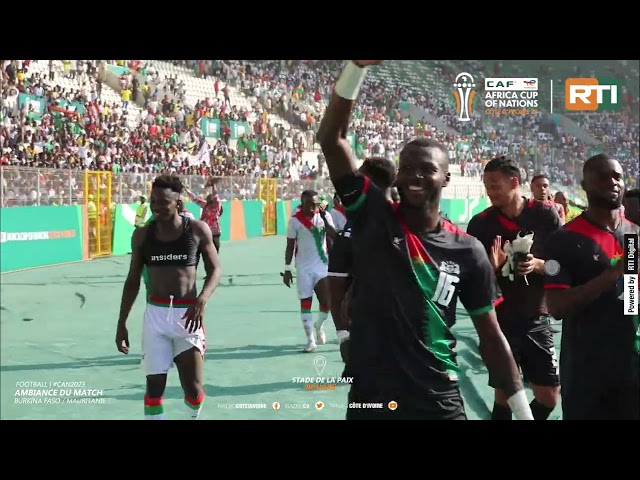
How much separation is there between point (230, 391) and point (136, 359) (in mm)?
1873

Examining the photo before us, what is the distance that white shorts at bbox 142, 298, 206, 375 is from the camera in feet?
20.8

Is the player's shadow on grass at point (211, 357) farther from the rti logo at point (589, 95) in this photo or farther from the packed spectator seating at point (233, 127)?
the packed spectator seating at point (233, 127)

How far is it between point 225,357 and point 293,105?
83.6ft

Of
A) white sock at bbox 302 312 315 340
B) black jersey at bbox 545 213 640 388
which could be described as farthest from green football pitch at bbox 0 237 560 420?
black jersey at bbox 545 213 640 388

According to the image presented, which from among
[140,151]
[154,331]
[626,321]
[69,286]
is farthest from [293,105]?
[626,321]

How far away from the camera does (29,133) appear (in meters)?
20.6

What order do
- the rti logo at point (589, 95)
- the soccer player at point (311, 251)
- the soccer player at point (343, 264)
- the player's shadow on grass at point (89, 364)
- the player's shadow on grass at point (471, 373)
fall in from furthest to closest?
the soccer player at point (311, 251), the player's shadow on grass at point (89, 364), the player's shadow on grass at point (471, 373), the rti logo at point (589, 95), the soccer player at point (343, 264)

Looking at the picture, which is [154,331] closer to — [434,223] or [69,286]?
[434,223]

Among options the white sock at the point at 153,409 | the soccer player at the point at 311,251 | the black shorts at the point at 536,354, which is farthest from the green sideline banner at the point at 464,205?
the white sock at the point at 153,409

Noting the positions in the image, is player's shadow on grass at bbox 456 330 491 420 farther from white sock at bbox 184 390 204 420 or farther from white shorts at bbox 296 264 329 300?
white sock at bbox 184 390 204 420

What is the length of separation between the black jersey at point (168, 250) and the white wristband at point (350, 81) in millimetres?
3309

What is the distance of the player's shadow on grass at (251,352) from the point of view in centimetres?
980

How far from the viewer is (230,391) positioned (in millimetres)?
8094

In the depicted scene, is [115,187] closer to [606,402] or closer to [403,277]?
[606,402]
